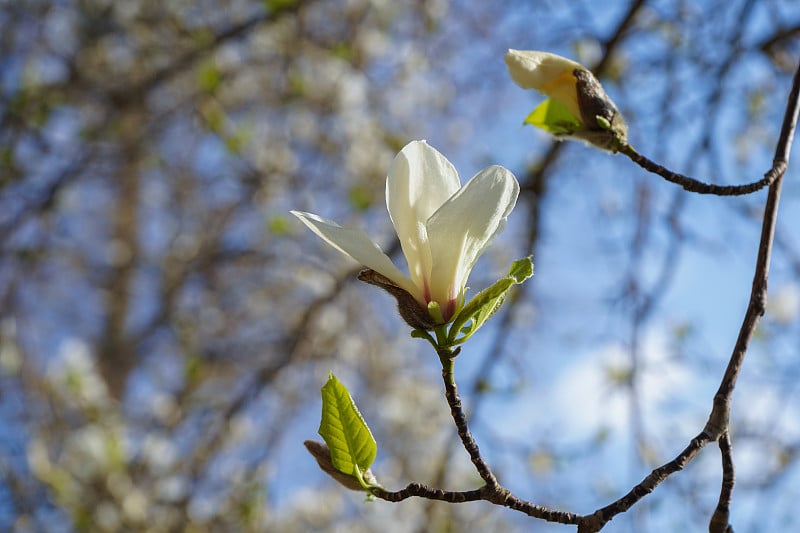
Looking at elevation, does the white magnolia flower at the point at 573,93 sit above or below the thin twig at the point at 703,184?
above

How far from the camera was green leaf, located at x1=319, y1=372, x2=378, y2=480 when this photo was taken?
1.85ft

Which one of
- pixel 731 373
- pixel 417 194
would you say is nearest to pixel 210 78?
pixel 417 194

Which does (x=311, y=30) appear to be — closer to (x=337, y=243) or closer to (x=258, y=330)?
(x=258, y=330)

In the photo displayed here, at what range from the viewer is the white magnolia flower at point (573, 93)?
2.28 ft

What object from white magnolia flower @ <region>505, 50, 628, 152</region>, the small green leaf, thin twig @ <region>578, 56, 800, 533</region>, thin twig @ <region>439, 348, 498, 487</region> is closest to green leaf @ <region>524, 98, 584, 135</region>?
white magnolia flower @ <region>505, 50, 628, 152</region>

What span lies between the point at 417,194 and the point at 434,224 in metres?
0.04

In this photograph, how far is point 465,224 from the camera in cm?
55

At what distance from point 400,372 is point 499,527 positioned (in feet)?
3.63

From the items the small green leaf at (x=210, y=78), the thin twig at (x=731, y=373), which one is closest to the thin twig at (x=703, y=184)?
the thin twig at (x=731, y=373)

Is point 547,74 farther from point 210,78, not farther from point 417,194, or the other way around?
point 210,78

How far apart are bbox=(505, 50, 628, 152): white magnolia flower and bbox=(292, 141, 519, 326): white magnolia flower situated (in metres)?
0.17

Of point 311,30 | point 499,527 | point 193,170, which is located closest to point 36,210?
point 311,30

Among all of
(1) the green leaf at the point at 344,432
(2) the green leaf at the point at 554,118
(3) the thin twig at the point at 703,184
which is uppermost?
(2) the green leaf at the point at 554,118

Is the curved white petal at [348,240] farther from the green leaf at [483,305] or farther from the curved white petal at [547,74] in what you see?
the curved white petal at [547,74]
